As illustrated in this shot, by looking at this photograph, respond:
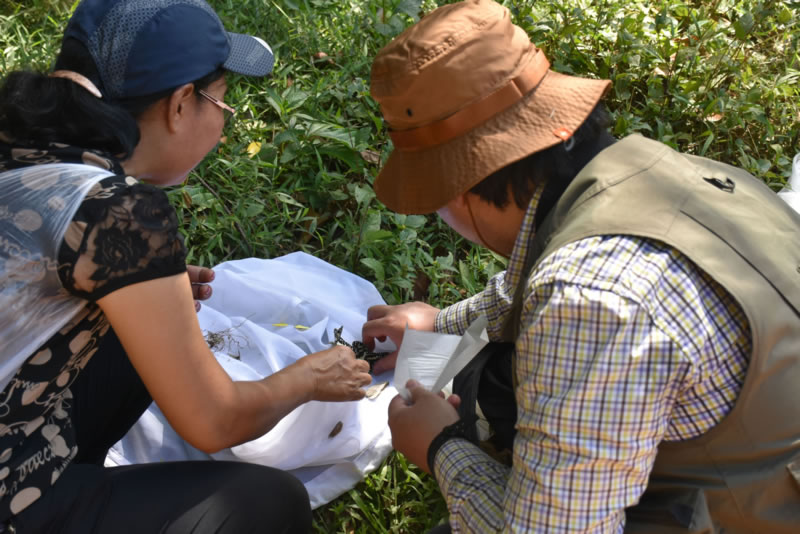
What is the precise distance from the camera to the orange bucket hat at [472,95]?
4.89ft

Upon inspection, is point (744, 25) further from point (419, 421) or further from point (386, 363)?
point (419, 421)

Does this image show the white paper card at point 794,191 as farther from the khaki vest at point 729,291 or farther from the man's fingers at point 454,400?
the man's fingers at point 454,400

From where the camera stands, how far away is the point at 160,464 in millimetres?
1843

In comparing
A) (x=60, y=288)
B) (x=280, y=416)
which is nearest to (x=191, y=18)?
→ (x=60, y=288)

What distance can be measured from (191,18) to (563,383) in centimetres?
118

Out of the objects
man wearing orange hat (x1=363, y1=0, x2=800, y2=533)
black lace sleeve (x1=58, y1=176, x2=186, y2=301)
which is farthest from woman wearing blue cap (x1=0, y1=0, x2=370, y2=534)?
man wearing orange hat (x1=363, y1=0, x2=800, y2=533)

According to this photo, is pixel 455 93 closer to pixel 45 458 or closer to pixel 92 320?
pixel 92 320

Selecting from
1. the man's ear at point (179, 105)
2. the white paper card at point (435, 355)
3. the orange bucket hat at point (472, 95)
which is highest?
the orange bucket hat at point (472, 95)

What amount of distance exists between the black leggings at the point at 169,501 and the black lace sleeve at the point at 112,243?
49 centimetres

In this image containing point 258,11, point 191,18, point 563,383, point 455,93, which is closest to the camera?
point 563,383

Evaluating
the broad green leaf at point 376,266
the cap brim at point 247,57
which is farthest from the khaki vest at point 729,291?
the broad green leaf at point 376,266

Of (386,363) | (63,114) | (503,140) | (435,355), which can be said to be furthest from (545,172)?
(386,363)

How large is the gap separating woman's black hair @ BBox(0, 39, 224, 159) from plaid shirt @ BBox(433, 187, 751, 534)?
0.96 m

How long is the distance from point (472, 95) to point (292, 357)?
125 cm
